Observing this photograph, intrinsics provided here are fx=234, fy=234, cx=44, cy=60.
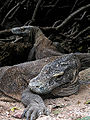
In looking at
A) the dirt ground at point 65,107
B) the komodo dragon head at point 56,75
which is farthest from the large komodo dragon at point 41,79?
the dirt ground at point 65,107

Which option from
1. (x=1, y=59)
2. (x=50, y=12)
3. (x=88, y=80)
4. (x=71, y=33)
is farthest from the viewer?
(x=50, y=12)

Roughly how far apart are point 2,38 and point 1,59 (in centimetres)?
119

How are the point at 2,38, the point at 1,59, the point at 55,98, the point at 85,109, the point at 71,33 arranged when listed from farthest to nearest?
the point at 71,33 → the point at 2,38 → the point at 1,59 → the point at 55,98 → the point at 85,109

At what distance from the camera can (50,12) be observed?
8461 millimetres

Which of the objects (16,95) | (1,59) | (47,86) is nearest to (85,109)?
(47,86)

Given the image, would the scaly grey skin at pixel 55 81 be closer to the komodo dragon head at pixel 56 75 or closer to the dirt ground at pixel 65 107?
the komodo dragon head at pixel 56 75

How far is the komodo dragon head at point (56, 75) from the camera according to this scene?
2.95 meters

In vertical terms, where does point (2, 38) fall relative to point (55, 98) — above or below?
above

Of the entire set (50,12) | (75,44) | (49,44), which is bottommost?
(49,44)

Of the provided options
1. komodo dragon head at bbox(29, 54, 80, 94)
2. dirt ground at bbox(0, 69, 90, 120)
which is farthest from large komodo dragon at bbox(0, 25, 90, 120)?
dirt ground at bbox(0, 69, 90, 120)

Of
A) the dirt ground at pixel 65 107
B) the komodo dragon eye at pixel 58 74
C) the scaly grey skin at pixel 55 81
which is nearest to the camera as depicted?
the dirt ground at pixel 65 107

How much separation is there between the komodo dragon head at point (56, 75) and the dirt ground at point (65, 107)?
0.68 feet

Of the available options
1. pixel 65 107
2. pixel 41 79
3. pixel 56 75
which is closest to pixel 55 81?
pixel 56 75

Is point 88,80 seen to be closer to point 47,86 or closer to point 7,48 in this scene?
point 47,86
